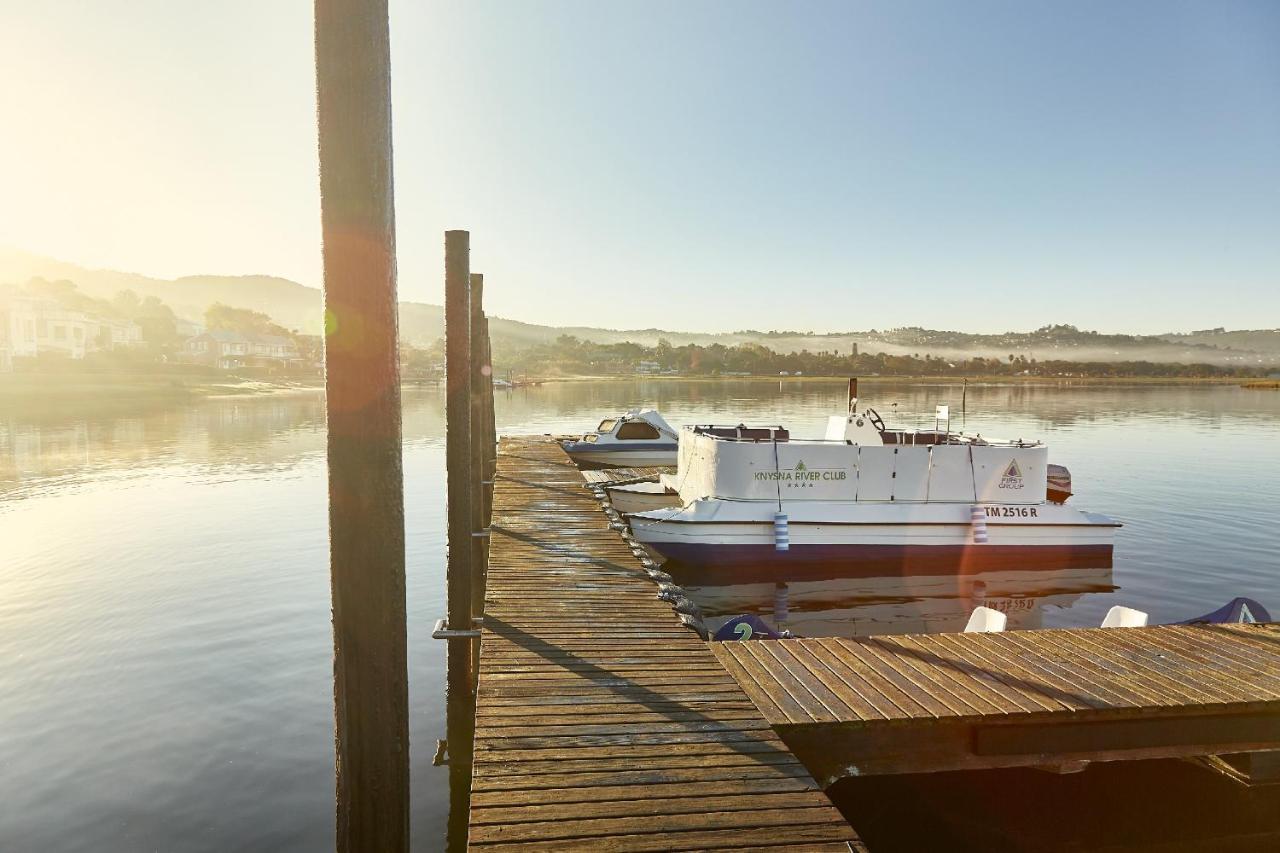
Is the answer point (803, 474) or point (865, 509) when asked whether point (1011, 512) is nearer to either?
point (865, 509)

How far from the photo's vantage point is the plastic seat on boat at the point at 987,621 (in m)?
11.3

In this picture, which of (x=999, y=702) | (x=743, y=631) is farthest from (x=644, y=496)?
(x=999, y=702)

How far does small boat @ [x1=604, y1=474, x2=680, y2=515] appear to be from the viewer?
22531 mm

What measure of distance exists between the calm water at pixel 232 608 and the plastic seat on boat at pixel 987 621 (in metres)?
4.81

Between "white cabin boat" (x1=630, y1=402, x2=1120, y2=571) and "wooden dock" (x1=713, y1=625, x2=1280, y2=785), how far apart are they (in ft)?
31.3

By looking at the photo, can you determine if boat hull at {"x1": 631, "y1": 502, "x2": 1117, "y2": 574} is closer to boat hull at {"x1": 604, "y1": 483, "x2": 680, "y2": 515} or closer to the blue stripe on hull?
the blue stripe on hull

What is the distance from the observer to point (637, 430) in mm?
35219

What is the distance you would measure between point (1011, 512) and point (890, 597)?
13.5ft

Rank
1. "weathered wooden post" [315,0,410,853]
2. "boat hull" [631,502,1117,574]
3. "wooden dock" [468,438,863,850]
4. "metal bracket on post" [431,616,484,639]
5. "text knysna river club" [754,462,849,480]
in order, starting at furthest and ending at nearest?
1. "text knysna river club" [754,462,849,480]
2. "boat hull" [631,502,1117,574]
3. "metal bracket on post" [431,616,484,639]
4. "wooden dock" [468,438,863,850]
5. "weathered wooden post" [315,0,410,853]

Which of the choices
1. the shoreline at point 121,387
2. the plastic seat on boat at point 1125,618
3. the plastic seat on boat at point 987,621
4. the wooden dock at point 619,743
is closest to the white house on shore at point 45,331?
the shoreline at point 121,387

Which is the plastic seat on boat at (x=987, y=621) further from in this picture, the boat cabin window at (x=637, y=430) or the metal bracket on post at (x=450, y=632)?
the boat cabin window at (x=637, y=430)

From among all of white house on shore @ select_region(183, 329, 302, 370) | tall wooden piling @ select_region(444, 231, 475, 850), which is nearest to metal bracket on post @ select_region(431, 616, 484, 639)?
tall wooden piling @ select_region(444, 231, 475, 850)

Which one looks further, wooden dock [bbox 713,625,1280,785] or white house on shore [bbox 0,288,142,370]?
white house on shore [bbox 0,288,142,370]

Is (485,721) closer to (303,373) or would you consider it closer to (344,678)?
(344,678)
